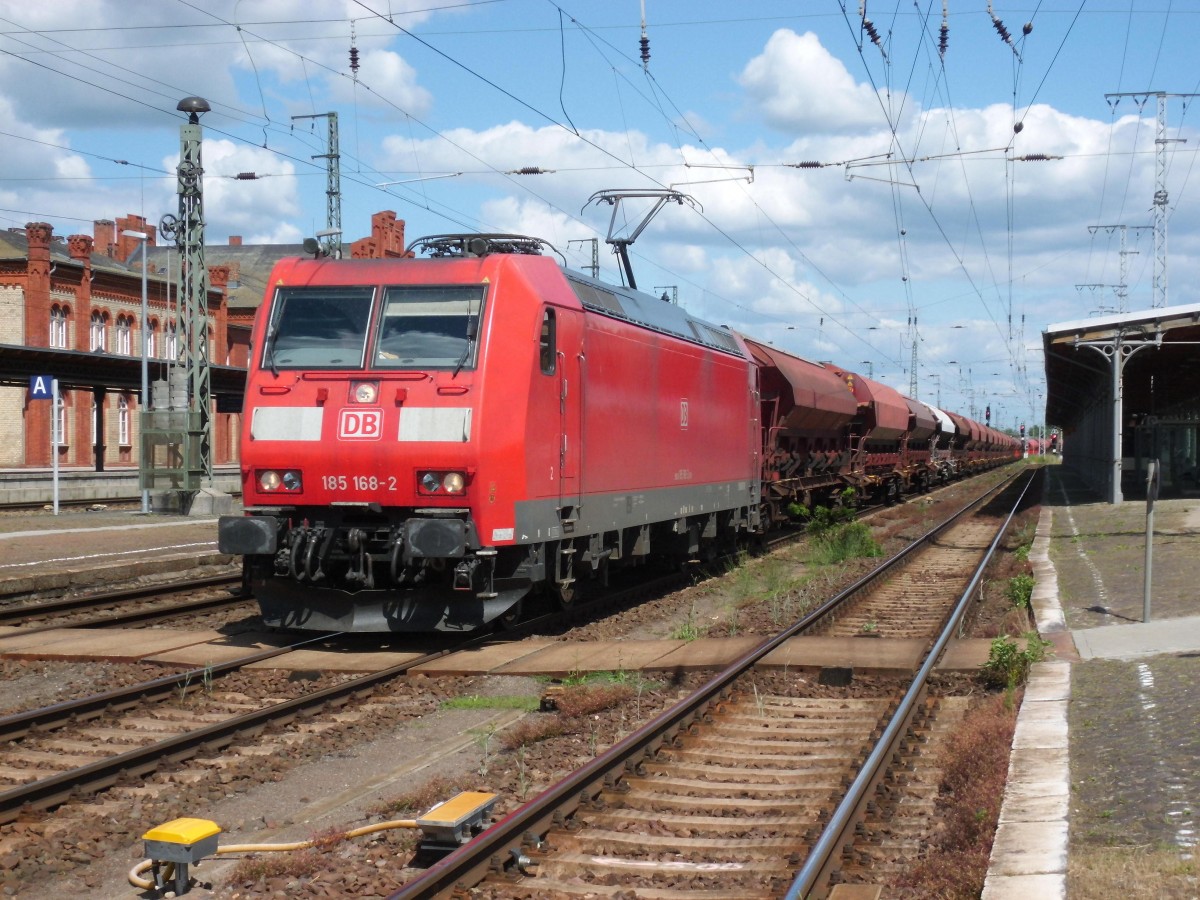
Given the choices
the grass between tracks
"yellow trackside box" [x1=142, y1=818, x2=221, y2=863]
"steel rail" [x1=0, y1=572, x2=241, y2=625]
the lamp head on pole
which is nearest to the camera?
the grass between tracks

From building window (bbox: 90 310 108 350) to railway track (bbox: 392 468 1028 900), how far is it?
52.2 metres

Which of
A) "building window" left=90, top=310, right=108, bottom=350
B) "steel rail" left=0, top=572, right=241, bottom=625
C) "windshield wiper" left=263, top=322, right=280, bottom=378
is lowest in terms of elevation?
"steel rail" left=0, top=572, right=241, bottom=625

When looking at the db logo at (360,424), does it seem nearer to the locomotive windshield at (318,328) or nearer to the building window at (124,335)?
the locomotive windshield at (318,328)

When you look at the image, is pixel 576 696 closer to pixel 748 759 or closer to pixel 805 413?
pixel 748 759

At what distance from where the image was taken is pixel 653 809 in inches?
259

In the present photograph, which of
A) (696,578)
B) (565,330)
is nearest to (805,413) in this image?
(696,578)

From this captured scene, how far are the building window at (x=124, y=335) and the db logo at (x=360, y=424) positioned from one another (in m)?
50.6

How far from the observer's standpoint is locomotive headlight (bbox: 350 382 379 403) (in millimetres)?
11031

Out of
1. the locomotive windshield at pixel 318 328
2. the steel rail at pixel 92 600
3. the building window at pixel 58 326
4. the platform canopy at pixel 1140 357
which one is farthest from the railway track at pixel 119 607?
the building window at pixel 58 326

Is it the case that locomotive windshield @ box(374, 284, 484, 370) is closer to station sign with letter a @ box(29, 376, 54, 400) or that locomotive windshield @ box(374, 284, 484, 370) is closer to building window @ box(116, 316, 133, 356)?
station sign with letter a @ box(29, 376, 54, 400)

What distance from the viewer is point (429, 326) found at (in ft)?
36.7

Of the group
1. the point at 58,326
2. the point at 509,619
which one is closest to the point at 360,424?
the point at 509,619

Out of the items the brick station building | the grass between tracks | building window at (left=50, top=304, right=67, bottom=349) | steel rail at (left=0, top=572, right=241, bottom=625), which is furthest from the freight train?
building window at (left=50, top=304, right=67, bottom=349)

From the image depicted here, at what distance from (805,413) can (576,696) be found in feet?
55.7
